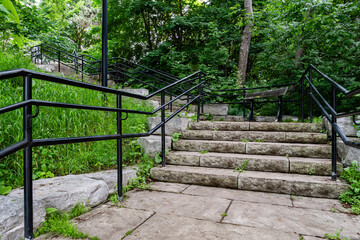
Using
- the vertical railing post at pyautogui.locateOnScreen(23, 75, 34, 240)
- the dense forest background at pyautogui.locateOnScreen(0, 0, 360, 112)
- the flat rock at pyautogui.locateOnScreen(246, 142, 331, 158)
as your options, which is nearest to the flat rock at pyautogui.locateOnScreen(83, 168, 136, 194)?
the vertical railing post at pyautogui.locateOnScreen(23, 75, 34, 240)

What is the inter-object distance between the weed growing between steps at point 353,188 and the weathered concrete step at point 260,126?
1.13 m

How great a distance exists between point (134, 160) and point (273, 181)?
6.29 feet

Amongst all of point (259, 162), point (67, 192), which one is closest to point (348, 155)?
point (259, 162)

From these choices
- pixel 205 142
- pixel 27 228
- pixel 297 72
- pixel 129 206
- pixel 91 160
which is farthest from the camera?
pixel 297 72

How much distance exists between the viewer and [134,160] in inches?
132

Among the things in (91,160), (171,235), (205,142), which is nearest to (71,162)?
(91,160)

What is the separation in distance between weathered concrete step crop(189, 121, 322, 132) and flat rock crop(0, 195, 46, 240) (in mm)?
3178

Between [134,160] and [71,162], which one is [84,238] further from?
[134,160]

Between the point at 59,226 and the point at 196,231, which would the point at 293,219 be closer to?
the point at 196,231

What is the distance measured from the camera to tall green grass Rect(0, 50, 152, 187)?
2488 mm

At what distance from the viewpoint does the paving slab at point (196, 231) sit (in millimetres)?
1684

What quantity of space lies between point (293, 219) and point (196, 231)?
88 cm

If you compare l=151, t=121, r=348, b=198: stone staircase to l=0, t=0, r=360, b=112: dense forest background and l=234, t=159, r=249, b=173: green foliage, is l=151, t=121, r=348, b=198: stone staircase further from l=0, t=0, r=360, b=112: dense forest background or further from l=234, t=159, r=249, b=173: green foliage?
l=0, t=0, r=360, b=112: dense forest background

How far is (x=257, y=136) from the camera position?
12.5 ft
